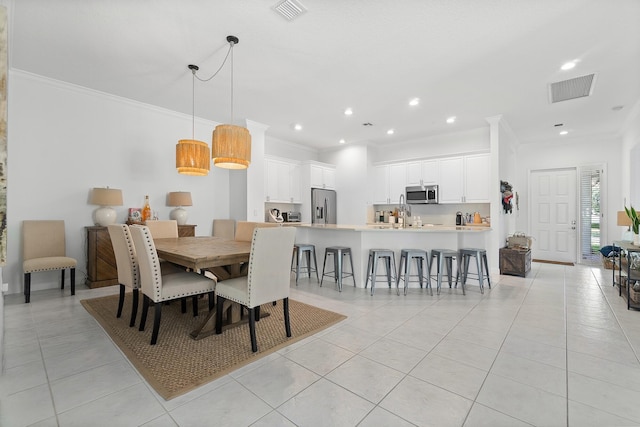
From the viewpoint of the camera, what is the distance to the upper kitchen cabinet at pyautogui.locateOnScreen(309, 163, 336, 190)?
6887 mm

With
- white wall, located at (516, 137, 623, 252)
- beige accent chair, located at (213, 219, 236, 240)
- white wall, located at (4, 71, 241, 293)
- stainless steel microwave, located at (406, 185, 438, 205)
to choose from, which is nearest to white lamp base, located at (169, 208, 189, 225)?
white wall, located at (4, 71, 241, 293)

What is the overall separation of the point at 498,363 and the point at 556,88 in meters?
3.83

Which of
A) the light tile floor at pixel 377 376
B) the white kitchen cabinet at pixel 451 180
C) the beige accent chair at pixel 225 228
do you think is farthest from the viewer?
the white kitchen cabinet at pixel 451 180

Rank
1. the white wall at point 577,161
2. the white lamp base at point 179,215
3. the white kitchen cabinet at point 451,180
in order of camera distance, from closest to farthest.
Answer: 1. the white lamp base at point 179,215
2. the white kitchen cabinet at point 451,180
3. the white wall at point 577,161

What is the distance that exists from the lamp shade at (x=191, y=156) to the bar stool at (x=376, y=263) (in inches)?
96.1

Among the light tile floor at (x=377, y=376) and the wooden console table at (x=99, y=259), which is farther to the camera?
the wooden console table at (x=99, y=259)

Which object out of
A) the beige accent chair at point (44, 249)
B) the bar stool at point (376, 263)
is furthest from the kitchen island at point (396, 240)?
the beige accent chair at point (44, 249)

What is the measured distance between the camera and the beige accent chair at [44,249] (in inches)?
139

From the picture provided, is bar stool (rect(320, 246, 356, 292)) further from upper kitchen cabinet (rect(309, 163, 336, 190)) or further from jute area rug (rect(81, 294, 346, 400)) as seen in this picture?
upper kitchen cabinet (rect(309, 163, 336, 190))

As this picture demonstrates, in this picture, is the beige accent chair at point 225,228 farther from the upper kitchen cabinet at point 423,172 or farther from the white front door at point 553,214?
the white front door at point 553,214

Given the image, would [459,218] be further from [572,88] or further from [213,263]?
[213,263]

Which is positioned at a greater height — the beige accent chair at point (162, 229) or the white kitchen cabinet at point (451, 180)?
the white kitchen cabinet at point (451, 180)

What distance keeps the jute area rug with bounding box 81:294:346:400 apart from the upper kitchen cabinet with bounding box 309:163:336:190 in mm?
3938

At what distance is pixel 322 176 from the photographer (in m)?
7.15
